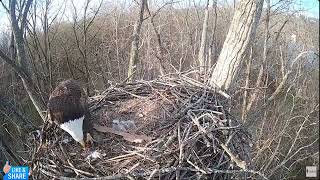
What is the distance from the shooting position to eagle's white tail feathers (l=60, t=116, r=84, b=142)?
190 centimetres

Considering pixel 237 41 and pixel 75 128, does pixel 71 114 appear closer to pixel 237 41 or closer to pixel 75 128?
pixel 75 128

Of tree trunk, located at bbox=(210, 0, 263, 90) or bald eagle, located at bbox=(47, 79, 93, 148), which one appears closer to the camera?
bald eagle, located at bbox=(47, 79, 93, 148)

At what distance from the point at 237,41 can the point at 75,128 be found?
1.16 metres

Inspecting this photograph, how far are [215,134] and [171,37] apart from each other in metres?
4.08

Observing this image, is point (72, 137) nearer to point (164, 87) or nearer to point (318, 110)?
point (164, 87)

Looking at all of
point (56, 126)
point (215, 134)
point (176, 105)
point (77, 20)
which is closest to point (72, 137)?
point (56, 126)

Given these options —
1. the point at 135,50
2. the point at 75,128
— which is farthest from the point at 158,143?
the point at 135,50

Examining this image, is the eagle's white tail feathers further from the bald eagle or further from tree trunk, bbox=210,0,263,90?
tree trunk, bbox=210,0,263,90

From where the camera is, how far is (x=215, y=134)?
77.4 inches

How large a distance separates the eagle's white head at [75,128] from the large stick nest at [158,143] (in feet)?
0.27

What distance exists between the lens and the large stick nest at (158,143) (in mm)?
1825

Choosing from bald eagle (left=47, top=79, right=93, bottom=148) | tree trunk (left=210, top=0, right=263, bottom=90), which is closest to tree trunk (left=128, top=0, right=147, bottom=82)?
tree trunk (left=210, top=0, right=263, bottom=90)

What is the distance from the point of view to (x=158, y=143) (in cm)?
188

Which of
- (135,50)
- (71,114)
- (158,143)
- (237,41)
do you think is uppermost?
(237,41)
